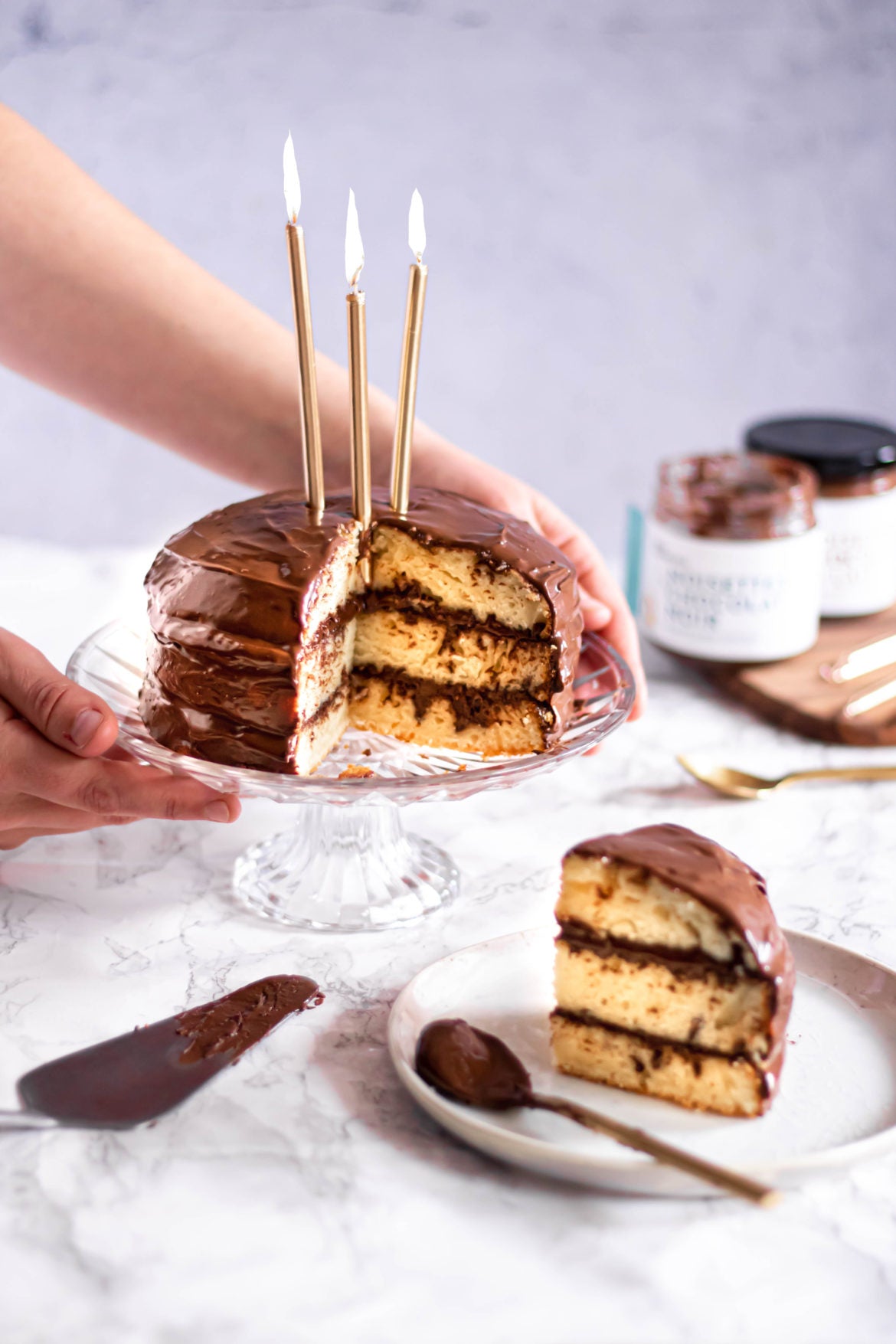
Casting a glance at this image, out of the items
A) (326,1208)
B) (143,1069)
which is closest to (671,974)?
(326,1208)

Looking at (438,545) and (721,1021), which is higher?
(438,545)

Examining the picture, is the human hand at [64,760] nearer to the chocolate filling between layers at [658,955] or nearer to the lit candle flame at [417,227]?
the chocolate filling between layers at [658,955]

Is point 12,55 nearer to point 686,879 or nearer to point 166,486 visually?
point 166,486

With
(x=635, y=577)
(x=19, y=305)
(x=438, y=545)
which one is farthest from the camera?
(x=635, y=577)

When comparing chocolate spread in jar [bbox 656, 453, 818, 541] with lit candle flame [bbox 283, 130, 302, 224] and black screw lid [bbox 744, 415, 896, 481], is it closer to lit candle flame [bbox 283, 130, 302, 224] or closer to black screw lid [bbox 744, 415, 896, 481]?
black screw lid [bbox 744, 415, 896, 481]

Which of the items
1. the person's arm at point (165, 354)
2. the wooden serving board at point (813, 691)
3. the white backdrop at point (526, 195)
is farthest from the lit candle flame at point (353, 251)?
the white backdrop at point (526, 195)

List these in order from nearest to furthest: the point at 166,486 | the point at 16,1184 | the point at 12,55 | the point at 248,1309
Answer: the point at 248,1309 → the point at 16,1184 → the point at 12,55 → the point at 166,486

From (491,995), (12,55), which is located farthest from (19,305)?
(12,55)

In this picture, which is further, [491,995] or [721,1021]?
[491,995]
